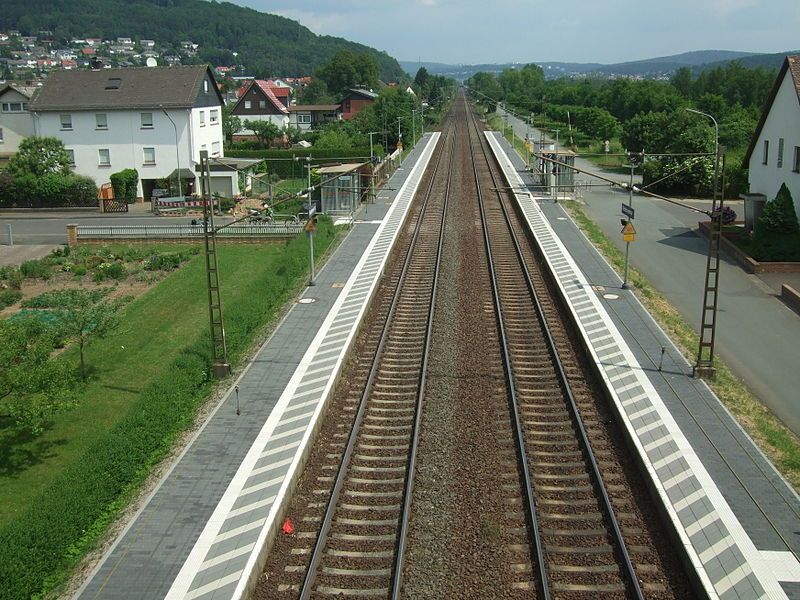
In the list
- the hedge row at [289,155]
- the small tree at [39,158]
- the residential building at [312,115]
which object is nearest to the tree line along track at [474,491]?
the small tree at [39,158]

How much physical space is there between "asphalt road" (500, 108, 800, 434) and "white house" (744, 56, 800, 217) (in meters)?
3.69

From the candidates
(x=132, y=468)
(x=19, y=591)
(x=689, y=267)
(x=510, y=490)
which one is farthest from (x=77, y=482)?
(x=689, y=267)

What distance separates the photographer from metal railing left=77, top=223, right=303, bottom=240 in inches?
1559

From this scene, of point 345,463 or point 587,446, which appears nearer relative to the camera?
point 345,463

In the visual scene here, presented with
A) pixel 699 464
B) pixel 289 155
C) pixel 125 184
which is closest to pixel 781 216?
pixel 699 464

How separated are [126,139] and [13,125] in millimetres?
12497

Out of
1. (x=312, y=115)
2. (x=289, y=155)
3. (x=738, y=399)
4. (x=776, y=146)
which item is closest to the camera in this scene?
(x=738, y=399)

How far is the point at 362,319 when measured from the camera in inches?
948

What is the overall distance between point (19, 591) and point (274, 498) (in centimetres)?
422

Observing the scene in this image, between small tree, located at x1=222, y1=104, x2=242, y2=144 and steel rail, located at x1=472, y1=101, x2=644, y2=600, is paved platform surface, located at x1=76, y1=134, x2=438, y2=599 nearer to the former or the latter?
steel rail, located at x1=472, y1=101, x2=644, y2=600

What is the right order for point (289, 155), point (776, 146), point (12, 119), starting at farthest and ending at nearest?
point (289, 155)
point (12, 119)
point (776, 146)

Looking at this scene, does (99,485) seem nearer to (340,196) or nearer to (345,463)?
(345,463)

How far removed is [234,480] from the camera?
47.5ft

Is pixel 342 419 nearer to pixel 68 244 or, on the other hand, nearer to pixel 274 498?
pixel 274 498
